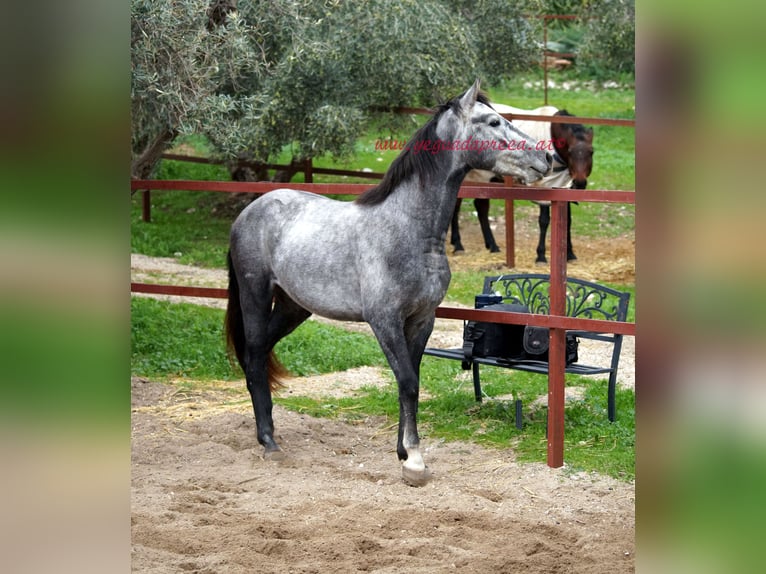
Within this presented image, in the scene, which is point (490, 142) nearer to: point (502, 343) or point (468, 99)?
point (468, 99)

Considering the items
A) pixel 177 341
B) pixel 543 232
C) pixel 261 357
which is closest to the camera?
pixel 261 357

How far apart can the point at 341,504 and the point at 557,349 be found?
1394 millimetres

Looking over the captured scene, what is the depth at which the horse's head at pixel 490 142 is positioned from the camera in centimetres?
441

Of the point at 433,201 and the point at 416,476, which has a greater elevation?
the point at 433,201

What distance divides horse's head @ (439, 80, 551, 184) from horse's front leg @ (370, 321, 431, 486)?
3.15 ft

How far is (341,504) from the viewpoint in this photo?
162 inches

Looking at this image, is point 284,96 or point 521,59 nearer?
point 284,96

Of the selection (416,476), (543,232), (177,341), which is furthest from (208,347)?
(543,232)
